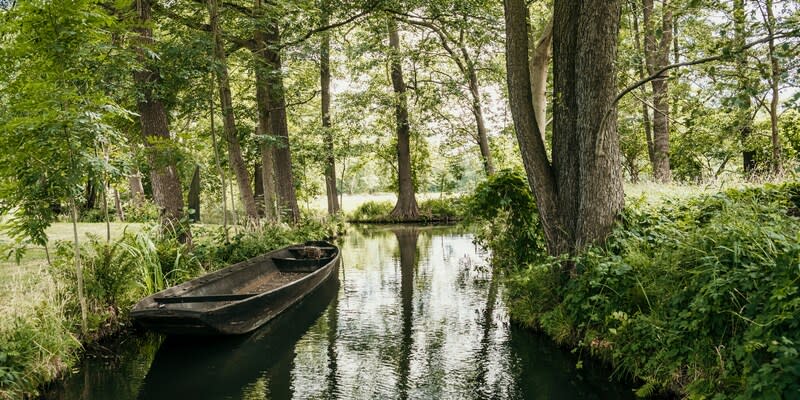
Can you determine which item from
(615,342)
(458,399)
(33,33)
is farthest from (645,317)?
(33,33)

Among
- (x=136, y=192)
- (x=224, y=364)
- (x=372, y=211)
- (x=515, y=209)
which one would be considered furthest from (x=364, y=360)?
(x=372, y=211)

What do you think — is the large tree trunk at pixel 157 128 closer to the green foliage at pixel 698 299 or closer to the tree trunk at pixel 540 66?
the tree trunk at pixel 540 66

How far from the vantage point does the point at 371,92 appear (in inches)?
750

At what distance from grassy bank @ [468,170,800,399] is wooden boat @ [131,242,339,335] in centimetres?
330

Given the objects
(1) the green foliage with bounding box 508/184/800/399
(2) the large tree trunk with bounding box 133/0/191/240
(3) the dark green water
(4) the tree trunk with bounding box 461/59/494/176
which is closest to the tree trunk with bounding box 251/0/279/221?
(2) the large tree trunk with bounding box 133/0/191/240

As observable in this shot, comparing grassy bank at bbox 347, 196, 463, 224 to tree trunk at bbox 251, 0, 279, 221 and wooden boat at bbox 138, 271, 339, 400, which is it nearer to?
tree trunk at bbox 251, 0, 279, 221

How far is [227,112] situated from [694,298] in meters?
8.91

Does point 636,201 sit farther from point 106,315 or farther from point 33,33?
point 33,33

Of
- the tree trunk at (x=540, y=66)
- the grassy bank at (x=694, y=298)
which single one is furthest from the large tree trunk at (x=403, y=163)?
the grassy bank at (x=694, y=298)

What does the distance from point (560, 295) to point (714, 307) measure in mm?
2668

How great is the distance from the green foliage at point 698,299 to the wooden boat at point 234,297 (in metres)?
3.29

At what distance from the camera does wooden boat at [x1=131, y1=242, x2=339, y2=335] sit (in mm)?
5441

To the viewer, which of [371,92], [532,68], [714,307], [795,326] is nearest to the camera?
[795,326]

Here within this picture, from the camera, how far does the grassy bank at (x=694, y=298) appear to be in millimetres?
3080
